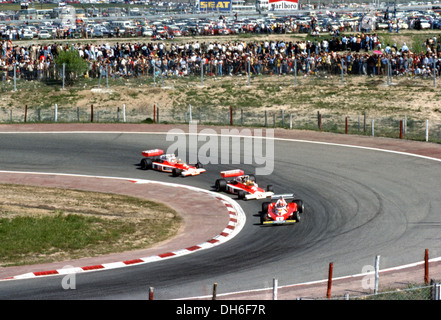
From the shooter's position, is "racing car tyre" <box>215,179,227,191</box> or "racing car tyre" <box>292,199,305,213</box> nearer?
"racing car tyre" <box>292,199,305,213</box>

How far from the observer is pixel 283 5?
95562 mm

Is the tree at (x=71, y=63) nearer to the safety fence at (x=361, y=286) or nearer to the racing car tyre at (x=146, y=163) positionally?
the racing car tyre at (x=146, y=163)

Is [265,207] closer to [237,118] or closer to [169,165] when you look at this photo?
[169,165]

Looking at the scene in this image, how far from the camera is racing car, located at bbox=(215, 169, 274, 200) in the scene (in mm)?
30641

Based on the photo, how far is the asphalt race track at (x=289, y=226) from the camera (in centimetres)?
2073

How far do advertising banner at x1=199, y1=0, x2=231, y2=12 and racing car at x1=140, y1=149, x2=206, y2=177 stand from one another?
60.4m

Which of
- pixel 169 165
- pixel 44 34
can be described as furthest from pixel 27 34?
pixel 169 165

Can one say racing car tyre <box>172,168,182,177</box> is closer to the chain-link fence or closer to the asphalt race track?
the asphalt race track

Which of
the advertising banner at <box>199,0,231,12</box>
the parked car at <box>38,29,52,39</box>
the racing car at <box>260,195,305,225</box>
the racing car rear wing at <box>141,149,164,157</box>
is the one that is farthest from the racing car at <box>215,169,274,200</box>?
the advertising banner at <box>199,0,231,12</box>

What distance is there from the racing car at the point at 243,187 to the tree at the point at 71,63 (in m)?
24.5

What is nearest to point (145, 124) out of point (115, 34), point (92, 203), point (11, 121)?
point (11, 121)

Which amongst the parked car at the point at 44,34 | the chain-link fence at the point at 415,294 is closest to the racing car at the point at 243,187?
the chain-link fence at the point at 415,294

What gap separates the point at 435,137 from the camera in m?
41.1
